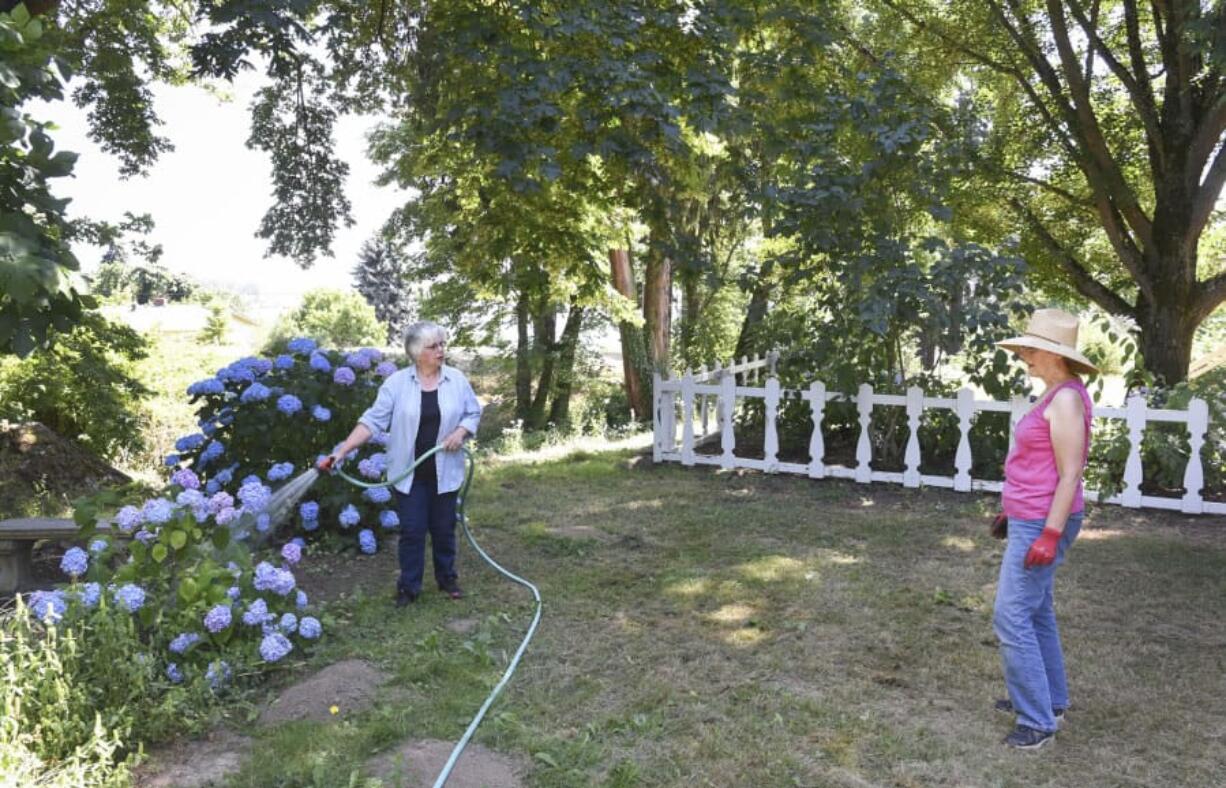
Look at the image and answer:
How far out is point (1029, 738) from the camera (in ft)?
11.4

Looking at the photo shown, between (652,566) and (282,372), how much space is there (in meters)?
2.93

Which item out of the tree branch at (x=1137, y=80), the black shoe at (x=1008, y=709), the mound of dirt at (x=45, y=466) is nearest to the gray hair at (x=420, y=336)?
the black shoe at (x=1008, y=709)

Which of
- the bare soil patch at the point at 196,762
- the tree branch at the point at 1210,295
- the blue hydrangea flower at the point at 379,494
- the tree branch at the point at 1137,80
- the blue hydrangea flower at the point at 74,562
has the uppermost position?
the tree branch at the point at 1137,80

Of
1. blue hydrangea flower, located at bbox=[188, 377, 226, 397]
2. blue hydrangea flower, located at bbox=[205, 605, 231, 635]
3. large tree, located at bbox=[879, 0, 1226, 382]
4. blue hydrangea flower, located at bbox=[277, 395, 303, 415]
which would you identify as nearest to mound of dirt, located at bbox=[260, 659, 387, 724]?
blue hydrangea flower, located at bbox=[205, 605, 231, 635]

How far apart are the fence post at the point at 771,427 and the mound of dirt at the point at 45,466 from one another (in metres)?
7.25

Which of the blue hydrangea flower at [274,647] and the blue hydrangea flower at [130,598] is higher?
the blue hydrangea flower at [130,598]

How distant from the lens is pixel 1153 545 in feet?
20.9

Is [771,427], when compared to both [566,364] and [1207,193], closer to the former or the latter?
[1207,193]

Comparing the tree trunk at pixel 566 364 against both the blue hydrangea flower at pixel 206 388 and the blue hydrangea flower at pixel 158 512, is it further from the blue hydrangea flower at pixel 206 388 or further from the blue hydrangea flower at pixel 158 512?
the blue hydrangea flower at pixel 158 512

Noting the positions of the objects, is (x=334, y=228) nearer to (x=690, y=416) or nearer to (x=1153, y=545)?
(x=690, y=416)

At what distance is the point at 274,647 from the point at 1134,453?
6.78 metres

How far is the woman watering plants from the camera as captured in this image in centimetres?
503

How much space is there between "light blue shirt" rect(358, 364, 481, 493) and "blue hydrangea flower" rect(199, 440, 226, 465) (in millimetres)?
1490

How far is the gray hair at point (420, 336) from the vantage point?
4.95m
